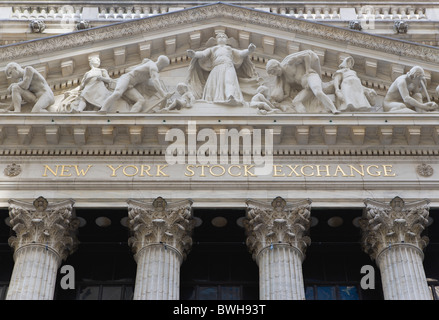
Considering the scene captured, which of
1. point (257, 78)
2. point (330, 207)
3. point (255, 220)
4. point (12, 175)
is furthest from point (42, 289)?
point (257, 78)

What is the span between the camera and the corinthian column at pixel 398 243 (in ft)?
77.8

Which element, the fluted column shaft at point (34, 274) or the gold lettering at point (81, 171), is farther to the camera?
the gold lettering at point (81, 171)

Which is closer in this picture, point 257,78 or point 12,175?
point 12,175

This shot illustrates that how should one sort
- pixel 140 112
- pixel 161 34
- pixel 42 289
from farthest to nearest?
pixel 161 34
pixel 140 112
pixel 42 289

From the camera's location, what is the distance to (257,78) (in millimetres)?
28875

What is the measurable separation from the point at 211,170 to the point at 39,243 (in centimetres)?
501

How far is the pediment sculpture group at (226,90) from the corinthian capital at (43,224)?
132 inches

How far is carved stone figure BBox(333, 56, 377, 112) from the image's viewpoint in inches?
1081

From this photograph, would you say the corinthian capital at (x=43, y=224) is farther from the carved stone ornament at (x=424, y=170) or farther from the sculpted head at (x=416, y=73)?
the sculpted head at (x=416, y=73)

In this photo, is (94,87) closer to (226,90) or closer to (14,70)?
(14,70)

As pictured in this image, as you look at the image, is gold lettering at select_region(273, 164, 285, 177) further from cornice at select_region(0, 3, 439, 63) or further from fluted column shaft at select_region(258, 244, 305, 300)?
cornice at select_region(0, 3, 439, 63)

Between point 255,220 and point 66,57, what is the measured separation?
26.5ft

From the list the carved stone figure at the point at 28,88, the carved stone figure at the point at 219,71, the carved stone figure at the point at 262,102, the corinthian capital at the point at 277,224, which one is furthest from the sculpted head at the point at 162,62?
the corinthian capital at the point at 277,224
